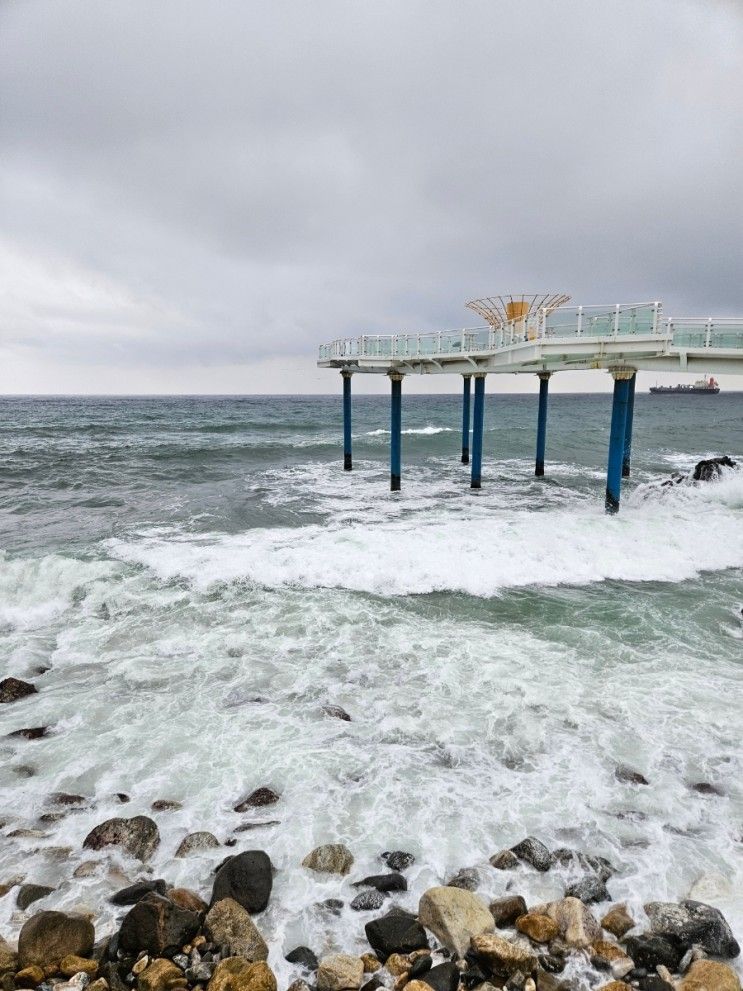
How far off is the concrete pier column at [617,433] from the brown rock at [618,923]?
14267mm

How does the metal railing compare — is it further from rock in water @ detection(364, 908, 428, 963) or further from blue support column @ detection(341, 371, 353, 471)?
rock in water @ detection(364, 908, 428, 963)

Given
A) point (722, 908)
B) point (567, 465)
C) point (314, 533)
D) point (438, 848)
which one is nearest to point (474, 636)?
point (438, 848)

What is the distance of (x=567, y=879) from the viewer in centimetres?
468

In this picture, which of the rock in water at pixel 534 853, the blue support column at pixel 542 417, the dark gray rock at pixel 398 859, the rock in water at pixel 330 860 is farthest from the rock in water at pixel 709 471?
the rock in water at pixel 330 860

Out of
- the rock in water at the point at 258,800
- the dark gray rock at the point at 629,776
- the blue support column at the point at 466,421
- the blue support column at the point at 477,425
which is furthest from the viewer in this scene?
the blue support column at the point at 466,421

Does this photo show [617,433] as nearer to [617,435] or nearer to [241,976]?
[617,435]

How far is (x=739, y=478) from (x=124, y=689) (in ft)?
81.0

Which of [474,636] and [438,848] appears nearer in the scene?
[438,848]

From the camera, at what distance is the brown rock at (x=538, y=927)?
13.3ft

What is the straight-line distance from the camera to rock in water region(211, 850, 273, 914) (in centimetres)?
439

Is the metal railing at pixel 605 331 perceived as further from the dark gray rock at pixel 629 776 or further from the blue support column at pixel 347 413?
the dark gray rock at pixel 629 776

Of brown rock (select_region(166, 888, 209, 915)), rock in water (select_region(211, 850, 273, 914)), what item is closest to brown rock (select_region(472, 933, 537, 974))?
rock in water (select_region(211, 850, 273, 914))

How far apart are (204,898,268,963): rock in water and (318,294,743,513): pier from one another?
587 inches

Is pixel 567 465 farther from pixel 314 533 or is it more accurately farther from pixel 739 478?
pixel 314 533
